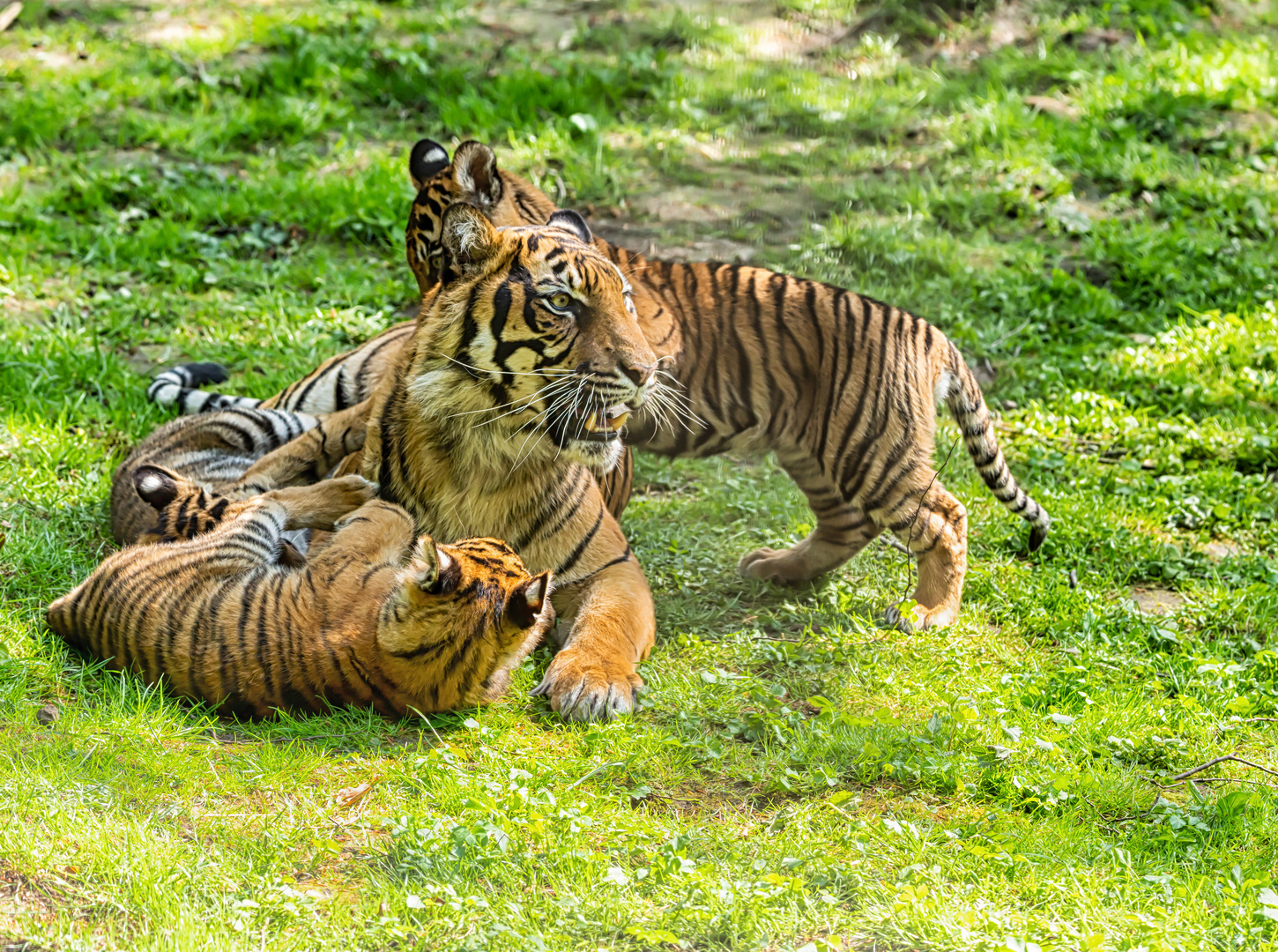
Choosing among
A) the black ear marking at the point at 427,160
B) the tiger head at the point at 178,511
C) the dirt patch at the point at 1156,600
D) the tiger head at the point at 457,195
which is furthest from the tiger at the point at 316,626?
Result: the dirt patch at the point at 1156,600

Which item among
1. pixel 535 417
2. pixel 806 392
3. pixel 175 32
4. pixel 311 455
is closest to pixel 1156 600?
pixel 806 392

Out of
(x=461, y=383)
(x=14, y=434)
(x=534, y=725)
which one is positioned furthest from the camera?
(x=14, y=434)

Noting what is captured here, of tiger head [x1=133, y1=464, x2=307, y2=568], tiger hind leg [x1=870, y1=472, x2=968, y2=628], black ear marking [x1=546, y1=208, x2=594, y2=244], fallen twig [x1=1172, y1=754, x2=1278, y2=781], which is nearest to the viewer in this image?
fallen twig [x1=1172, y1=754, x2=1278, y2=781]

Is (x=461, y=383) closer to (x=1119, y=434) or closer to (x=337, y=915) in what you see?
(x=337, y=915)

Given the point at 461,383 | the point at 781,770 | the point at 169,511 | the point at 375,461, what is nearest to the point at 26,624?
the point at 169,511

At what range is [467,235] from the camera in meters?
3.54

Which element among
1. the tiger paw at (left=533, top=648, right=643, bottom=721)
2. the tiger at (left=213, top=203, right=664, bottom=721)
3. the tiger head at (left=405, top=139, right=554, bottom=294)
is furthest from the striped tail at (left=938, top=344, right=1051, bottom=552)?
the tiger head at (left=405, top=139, right=554, bottom=294)

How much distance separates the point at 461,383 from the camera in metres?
3.66

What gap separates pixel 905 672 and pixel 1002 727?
491mm

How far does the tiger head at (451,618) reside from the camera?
3102mm

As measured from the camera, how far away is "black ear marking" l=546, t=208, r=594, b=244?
3.96m

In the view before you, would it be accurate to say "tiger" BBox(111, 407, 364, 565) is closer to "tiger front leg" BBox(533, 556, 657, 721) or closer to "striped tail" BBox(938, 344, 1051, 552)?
"tiger front leg" BBox(533, 556, 657, 721)

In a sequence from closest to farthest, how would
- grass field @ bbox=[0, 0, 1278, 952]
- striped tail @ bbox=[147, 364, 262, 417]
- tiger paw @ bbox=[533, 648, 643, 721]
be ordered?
grass field @ bbox=[0, 0, 1278, 952], tiger paw @ bbox=[533, 648, 643, 721], striped tail @ bbox=[147, 364, 262, 417]

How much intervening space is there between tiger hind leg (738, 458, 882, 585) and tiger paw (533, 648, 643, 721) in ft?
3.44
